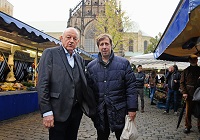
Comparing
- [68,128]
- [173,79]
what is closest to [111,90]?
[68,128]

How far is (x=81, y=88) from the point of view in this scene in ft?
9.43

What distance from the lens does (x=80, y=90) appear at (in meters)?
2.85

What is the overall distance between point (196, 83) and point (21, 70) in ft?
44.9

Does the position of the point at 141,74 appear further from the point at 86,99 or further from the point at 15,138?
the point at 86,99

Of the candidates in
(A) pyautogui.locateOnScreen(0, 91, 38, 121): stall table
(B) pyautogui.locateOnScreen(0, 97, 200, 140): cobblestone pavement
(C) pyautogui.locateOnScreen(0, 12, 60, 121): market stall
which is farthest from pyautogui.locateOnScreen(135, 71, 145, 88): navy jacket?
(A) pyautogui.locateOnScreen(0, 91, 38, 121): stall table

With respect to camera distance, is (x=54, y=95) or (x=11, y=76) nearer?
(x=54, y=95)

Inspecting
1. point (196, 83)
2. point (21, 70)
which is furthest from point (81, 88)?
point (21, 70)

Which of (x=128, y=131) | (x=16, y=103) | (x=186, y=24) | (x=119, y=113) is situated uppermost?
(x=186, y=24)

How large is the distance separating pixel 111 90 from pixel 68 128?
722mm

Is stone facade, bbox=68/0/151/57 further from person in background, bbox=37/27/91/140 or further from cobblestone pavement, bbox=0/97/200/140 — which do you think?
person in background, bbox=37/27/91/140

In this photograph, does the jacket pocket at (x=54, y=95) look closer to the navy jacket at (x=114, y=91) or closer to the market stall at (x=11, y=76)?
the navy jacket at (x=114, y=91)

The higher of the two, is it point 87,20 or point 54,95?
point 87,20

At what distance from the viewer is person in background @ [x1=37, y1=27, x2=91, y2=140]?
2.53 m

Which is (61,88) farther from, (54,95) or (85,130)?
→ (85,130)
